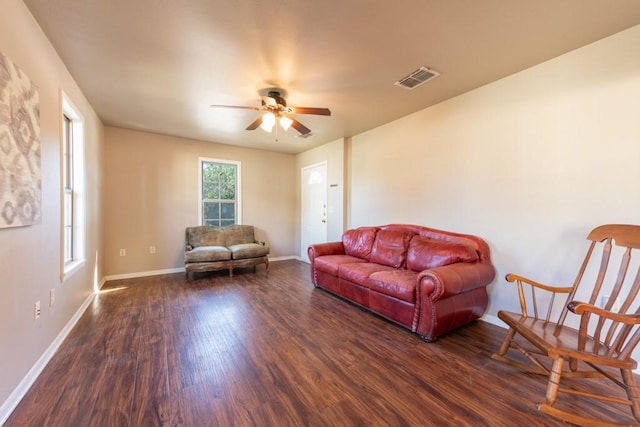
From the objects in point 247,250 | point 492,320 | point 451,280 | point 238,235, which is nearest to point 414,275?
point 451,280


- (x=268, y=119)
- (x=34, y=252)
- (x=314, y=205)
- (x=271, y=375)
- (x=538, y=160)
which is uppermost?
(x=268, y=119)

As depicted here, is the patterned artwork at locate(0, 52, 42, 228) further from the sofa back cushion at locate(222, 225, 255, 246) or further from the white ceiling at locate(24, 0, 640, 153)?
the sofa back cushion at locate(222, 225, 255, 246)

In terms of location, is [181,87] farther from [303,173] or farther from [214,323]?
[303,173]

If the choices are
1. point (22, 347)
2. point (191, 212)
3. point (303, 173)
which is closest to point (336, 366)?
point (22, 347)

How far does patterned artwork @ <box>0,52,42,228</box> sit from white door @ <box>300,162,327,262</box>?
404cm

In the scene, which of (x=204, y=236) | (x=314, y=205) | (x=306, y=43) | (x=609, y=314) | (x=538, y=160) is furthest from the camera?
(x=314, y=205)

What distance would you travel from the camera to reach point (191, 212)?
4.92m

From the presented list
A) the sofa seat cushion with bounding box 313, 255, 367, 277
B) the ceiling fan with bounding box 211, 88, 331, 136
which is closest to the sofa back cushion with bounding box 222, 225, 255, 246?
the sofa seat cushion with bounding box 313, 255, 367, 277

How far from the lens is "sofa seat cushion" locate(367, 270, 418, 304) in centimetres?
247

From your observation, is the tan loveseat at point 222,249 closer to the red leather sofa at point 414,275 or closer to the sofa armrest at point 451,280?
the red leather sofa at point 414,275

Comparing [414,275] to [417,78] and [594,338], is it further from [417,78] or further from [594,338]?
[417,78]

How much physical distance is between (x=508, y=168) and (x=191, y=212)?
4.93m

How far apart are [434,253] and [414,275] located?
1.14 feet

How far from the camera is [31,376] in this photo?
1.72 meters
